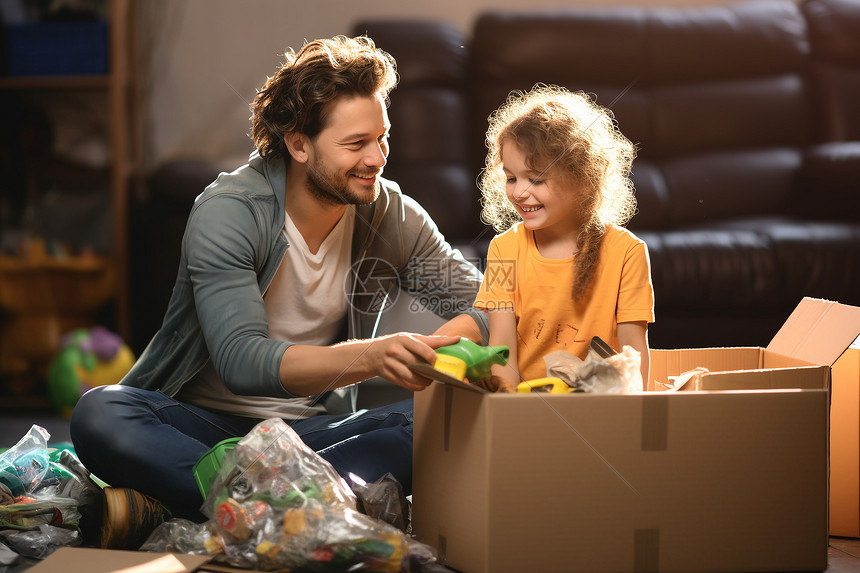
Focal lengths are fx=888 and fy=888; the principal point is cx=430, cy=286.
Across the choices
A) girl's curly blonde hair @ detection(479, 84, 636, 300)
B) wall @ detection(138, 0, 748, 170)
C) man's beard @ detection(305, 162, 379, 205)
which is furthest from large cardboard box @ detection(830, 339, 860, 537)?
wall @ detection(138, 0, 748, 170)

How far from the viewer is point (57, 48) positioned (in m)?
2.66

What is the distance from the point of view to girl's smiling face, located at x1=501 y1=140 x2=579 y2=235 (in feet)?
4.70

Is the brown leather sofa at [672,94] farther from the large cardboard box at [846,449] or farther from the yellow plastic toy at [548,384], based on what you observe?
the yellow plastic toy at [548,384]

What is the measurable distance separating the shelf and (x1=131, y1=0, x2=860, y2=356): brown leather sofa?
1.29 feet

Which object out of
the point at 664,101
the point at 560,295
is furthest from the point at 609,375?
the point at 664,101

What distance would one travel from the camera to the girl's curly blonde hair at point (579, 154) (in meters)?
1.44

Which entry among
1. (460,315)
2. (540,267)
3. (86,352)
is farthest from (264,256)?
(86,352)

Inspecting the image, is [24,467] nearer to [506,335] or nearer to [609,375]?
[506,335]

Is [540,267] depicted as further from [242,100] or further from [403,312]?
[242,100]

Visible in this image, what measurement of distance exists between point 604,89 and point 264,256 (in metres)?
1.63

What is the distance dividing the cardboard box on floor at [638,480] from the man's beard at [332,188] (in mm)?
422

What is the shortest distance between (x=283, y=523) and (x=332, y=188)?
546 millimetres

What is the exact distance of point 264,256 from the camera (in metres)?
1.39

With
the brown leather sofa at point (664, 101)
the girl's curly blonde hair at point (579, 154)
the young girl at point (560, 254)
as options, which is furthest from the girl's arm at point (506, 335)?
the brown leather sofa at point (664, 101)
